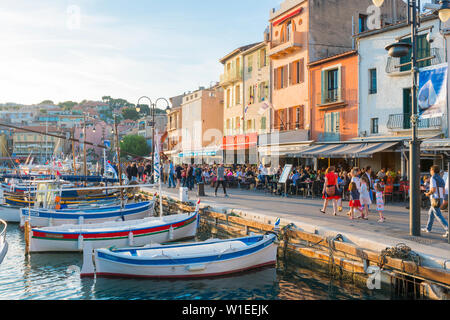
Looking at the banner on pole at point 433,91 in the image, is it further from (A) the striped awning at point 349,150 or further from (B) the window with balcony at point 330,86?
(B) the window with balcony at point 330,86

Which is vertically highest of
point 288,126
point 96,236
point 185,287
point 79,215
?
point 288,126

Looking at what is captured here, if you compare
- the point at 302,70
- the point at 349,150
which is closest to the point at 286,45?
the point at 302,70

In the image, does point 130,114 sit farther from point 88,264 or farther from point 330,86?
point 88,264

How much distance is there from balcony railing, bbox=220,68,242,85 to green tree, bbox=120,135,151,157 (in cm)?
4555

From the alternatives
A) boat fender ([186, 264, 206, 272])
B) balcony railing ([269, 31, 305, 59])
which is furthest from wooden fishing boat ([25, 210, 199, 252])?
balcony railing ([269, 31, 305, 59])

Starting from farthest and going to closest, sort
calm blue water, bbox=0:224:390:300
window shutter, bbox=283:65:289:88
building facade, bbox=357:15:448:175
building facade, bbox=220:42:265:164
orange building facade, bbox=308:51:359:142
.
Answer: building facade, bbox=220:42:265:164, window shutter, bbox=283:65:289:88, orange building facade, bbox=308:51:359:142, building facade, bbox=357:15:448:175, calm blue water, bbox=0:224:390:300

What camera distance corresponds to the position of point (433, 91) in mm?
10812

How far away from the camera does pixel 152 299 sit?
34.3 feet

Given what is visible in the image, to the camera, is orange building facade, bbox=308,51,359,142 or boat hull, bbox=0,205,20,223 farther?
orange building facade, bbox=308,51,359,142

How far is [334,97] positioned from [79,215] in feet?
57.7

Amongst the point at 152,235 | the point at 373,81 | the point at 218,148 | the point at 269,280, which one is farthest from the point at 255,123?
the point at 269,280

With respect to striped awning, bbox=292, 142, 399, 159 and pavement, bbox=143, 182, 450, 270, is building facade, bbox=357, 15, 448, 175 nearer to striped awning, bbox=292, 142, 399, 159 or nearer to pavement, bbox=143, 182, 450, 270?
striped awning, bbox=292, 142, 399, 159

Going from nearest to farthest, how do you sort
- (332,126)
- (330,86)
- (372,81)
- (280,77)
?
(372,81), (332,126), (330,86), (280,77)

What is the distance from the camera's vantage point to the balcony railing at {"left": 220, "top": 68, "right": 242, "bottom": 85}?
133 ft
